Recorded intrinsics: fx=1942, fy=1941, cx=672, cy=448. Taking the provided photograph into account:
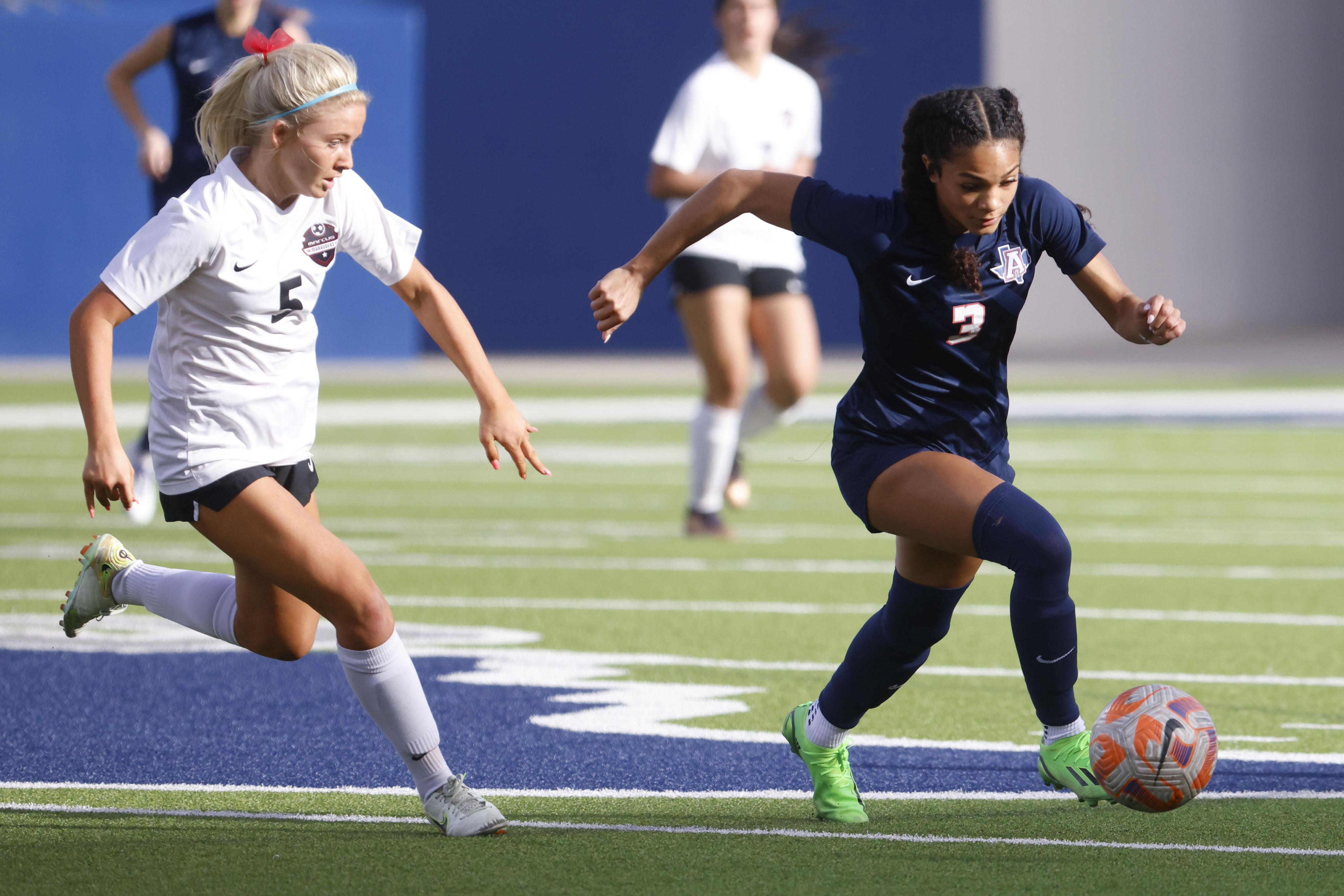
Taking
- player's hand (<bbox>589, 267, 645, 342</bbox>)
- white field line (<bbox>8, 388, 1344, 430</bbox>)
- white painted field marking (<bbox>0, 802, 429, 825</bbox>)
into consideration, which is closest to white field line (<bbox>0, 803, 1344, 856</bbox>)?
white painted field marking (<bbox>0, 802, 429, 825</bbox>)

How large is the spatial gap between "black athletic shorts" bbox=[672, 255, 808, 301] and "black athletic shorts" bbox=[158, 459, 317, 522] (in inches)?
183

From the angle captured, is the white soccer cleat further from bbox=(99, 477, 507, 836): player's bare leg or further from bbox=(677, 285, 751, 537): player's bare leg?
bbox=(677, 285, 751, 537): player's bare leg

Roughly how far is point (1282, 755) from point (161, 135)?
5191mm

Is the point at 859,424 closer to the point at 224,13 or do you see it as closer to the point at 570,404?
the point at 224,13

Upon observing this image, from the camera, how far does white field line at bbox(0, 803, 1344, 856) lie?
148 inches

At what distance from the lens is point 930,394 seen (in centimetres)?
416

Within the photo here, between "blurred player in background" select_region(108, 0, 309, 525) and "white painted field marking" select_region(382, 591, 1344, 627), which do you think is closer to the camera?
"white painted field marking" select_region(382, 591, 1344, 627)

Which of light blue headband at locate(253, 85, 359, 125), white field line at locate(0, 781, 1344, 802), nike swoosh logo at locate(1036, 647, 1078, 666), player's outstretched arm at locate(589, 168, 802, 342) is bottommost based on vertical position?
white field line at locate(0, 781, 1344, 802)

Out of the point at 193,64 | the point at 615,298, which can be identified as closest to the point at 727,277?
the point at 193,64

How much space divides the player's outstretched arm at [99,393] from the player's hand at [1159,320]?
2.09 m

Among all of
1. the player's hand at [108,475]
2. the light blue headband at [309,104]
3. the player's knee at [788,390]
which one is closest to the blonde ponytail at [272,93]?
the light blue headband at [309,104]

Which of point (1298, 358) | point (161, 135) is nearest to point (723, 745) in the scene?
point (161, 135)

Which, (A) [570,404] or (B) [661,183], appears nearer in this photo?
(B) [661,183]

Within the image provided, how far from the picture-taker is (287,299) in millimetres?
4082
